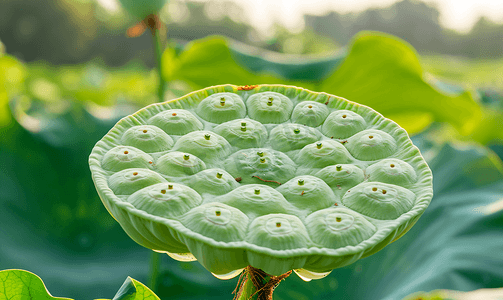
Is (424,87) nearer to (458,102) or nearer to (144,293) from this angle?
(458,102)

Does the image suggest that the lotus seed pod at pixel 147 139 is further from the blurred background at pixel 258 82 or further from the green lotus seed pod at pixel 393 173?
the blurred background at pixel 258 82

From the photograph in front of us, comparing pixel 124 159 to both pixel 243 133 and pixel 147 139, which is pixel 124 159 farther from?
pixel 243 133

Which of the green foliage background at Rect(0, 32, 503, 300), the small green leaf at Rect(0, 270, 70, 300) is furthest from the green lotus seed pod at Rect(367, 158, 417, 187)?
the green foliage background at Rect(0, 32, 503, 300)

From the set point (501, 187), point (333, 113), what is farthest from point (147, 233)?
point (501, 187)

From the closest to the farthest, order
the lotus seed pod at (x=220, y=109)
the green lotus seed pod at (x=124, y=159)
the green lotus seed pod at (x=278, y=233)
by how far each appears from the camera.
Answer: the green lotus seed pod at (x=278, y=233), the green lotus seed pod at (x=124, y=159), the lotus seed pod at (x=220, y=109)

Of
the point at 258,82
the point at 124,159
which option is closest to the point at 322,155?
the point at 124,159

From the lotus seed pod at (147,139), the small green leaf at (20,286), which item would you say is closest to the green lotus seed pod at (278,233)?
the lotus seed pod at (147,139)

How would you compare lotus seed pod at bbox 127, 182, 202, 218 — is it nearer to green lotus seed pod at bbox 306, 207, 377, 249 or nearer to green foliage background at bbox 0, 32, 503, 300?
green lotus seed pod at bbox 306, 207, 377, 249
